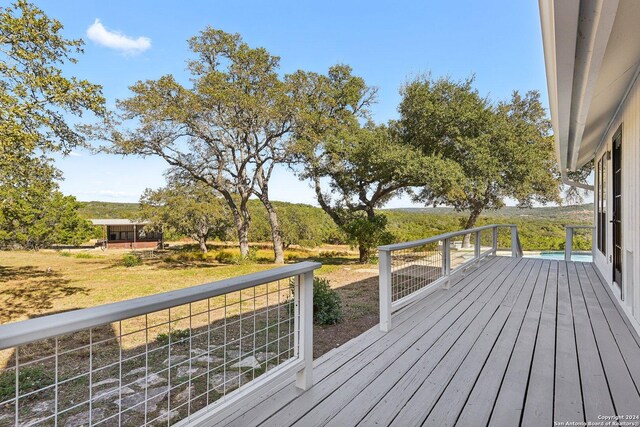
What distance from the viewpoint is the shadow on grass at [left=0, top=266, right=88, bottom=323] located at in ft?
24.3

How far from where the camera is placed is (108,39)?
12.1 metres

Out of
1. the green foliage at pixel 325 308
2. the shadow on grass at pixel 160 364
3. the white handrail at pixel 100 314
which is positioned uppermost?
the white handrail at pixel 100 314

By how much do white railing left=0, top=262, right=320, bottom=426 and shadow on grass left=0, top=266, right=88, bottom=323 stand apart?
300 centimetres

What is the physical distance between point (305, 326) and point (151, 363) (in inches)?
112

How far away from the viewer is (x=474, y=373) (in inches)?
96.7

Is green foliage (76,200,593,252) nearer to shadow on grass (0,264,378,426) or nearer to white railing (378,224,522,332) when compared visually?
white railing (378,224,522,332)

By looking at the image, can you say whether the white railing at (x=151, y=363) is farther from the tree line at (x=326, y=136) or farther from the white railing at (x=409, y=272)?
the tree line at (x=326, y=136)

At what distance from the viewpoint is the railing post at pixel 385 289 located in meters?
3.34

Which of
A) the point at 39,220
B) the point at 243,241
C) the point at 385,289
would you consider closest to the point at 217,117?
the point at 243,241

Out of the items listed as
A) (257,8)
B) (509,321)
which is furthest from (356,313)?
(257,8)

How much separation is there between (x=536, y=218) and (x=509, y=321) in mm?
14062

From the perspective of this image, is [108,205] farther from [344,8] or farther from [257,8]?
[344,8]

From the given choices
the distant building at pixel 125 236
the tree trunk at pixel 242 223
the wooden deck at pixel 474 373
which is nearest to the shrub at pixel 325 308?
the wooden deck at pixel 474 373

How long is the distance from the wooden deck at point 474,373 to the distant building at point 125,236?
27850mm
